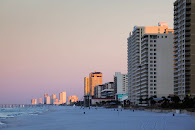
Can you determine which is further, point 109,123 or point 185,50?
point 185,50

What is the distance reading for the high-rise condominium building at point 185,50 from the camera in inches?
6703

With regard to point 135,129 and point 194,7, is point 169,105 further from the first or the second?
point 135,129

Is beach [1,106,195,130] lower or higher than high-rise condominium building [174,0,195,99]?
lower

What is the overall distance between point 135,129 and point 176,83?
429ft

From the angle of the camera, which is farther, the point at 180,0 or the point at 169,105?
the point at 180,0

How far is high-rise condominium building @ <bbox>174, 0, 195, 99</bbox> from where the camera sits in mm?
170250

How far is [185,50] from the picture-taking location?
173125 millimetres

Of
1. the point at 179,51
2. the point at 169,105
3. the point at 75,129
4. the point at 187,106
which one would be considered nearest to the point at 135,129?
the point at 75,129

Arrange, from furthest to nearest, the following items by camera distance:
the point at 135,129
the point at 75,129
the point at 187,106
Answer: the point at 187,106
the point at 75,129
the point at 135,129

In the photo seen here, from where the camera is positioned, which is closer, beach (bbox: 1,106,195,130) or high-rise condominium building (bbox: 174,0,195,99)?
beach (bbox: 1,106,195,130)

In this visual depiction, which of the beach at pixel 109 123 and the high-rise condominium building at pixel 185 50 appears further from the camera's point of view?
the high-rise condominium building at pixel 185 50

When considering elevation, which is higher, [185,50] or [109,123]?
[185,50]

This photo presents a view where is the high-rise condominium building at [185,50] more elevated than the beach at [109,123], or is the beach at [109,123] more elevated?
the high-rise condominium building at [185,50]

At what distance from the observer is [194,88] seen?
168250 mm
